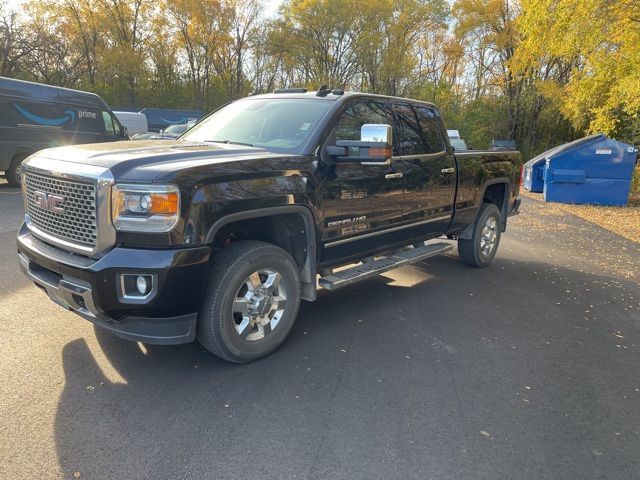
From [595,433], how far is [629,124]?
20052 mm

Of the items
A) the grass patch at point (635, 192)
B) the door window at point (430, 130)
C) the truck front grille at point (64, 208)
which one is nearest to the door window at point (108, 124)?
the door window at point (430, 130)

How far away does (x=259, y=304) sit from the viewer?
11.3 feet

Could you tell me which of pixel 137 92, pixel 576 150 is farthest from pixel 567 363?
pixel 137 92

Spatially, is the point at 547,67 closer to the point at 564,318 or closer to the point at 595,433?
the point at 564,318

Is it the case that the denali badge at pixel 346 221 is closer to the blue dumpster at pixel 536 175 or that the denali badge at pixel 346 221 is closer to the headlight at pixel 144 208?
the headlight at pixel 144 208

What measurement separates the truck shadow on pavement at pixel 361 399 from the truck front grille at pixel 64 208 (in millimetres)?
946

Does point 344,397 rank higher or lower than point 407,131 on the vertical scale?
lower

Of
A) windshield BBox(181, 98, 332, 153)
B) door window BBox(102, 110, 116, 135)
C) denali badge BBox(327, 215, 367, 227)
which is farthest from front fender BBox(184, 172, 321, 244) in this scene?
door window BBox(102, 110, 116, 135)

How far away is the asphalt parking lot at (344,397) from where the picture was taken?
2.47m

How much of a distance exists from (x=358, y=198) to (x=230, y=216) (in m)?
1.37

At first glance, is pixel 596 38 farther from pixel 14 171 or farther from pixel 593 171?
pixel 14 171

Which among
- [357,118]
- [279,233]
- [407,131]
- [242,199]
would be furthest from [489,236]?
[242,199]

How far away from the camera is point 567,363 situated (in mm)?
3756

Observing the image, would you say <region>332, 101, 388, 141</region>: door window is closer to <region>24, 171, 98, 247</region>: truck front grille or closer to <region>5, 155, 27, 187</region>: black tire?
<region>24, 171, 98, 247</region>: truck front grille
